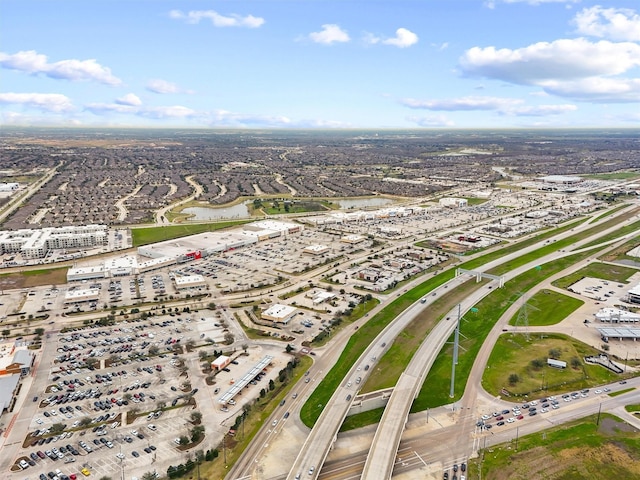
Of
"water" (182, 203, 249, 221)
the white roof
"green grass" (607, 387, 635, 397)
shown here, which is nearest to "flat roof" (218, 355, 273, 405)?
the white roof

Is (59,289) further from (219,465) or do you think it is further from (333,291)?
(219,465)

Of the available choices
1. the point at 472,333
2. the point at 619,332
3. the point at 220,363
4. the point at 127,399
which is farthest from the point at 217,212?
the point at 619,332

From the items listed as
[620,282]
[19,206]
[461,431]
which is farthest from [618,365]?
[19,206]

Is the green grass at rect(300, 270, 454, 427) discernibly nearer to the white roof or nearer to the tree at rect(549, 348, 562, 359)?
the white roof

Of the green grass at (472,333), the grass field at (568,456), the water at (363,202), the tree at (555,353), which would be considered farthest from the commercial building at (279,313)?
the water at (363,202)

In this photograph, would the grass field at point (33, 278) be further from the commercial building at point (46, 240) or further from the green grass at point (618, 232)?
the green grass at point (618, 232)
